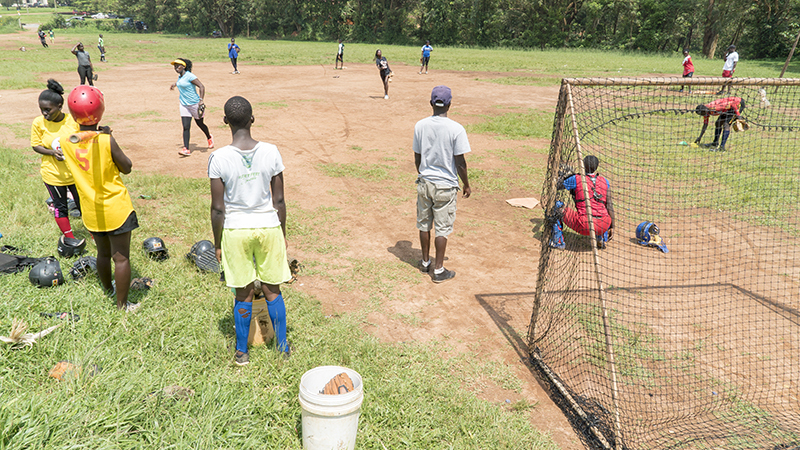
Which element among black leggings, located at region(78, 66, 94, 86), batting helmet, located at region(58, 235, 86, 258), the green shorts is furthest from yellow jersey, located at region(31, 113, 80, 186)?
black leggings, located at region(78, 66, 94, 86)

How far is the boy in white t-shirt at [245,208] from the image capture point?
320 cm

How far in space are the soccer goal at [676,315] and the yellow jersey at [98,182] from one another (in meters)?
3.62

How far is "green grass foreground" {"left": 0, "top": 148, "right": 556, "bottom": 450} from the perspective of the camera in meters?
2.87

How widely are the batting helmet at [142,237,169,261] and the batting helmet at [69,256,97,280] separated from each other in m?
0.59

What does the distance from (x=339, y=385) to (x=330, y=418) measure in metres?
0.20

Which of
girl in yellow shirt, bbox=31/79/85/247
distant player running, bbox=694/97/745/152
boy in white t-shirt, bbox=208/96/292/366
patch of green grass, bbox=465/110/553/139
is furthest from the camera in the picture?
patch of green grass, bbox=465/110/553/139

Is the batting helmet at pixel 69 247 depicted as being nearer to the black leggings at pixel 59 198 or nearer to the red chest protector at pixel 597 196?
the black leggings at pixel 59 198

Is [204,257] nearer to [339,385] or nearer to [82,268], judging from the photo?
[82,268]

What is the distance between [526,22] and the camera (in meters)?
49.0

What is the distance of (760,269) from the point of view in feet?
19.5

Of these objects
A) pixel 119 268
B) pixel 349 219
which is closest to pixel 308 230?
pixel 349 219

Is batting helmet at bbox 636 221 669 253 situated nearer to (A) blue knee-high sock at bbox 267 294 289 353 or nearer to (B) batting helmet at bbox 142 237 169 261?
(A) blue knee-high sock at bbox 267 294 289 353

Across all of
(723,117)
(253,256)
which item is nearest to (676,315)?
(253,256)

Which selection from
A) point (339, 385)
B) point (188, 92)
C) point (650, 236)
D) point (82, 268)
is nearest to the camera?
point (339, 385)
